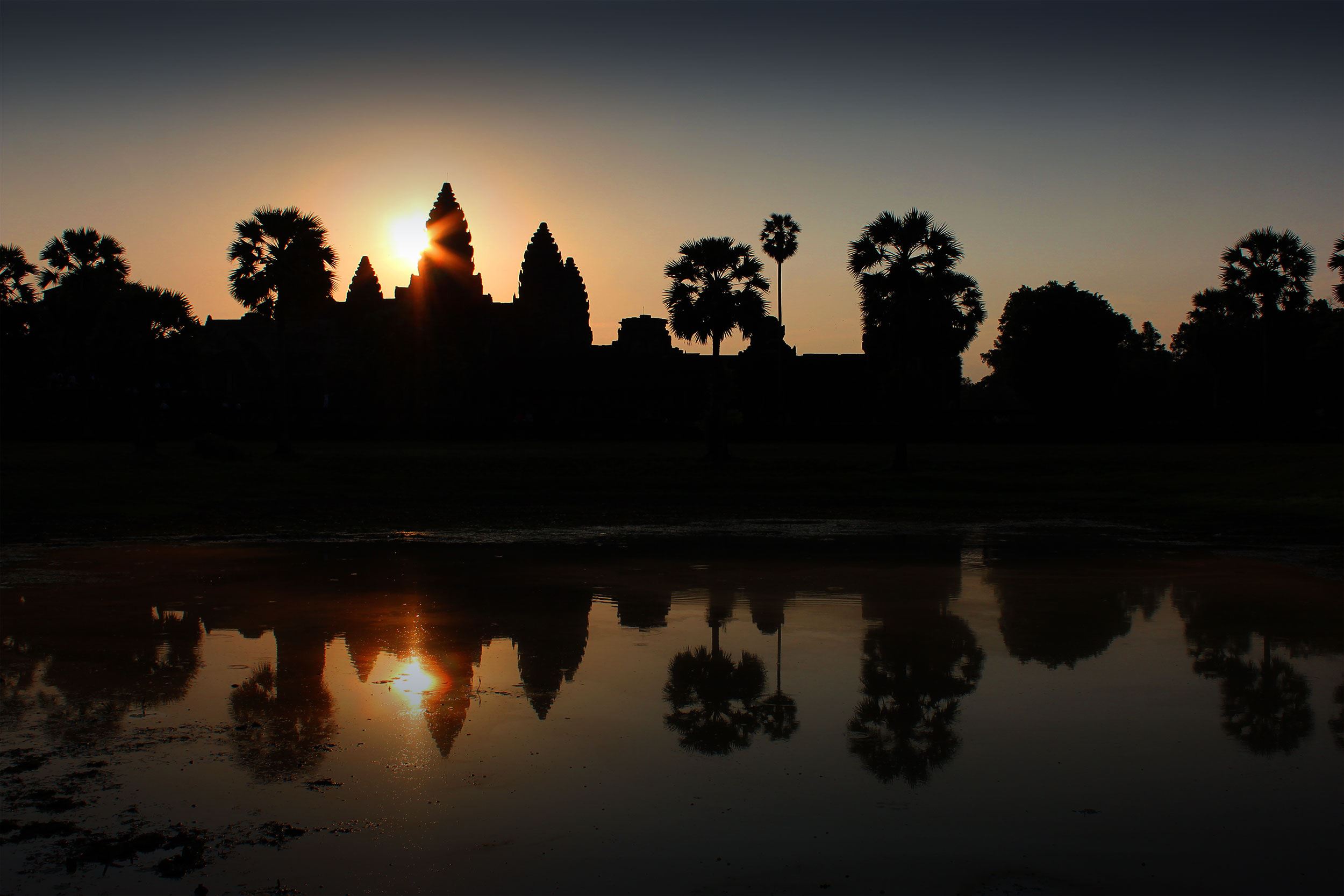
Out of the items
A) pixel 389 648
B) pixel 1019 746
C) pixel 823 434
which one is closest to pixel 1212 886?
pixel 1019 746

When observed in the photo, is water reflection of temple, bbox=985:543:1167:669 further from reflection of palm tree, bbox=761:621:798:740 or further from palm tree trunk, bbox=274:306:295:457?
palm tree trunk, bbox=274:306:295:457

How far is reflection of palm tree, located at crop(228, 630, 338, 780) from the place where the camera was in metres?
6.60

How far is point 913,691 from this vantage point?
324 inches

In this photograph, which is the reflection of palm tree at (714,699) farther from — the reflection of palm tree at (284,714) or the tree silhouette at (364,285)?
the tree silhouette at (364,285)

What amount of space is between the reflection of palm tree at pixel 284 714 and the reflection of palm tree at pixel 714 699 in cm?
227

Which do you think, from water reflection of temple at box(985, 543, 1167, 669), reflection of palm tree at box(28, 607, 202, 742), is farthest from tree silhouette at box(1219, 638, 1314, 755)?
reflection of palm tree at box(28, 607, 202, 742)

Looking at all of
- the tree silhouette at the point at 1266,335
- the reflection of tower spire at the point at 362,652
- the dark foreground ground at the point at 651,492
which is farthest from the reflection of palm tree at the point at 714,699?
the tree silhouette at the point at 1266,335

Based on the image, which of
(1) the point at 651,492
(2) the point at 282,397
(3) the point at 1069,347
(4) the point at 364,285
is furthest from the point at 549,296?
(1) the point at 651,492

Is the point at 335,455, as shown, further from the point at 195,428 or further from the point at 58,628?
the point at 58,628

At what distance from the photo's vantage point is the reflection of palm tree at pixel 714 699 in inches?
279

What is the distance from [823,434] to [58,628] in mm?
45235

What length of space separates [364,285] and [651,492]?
80.6 m

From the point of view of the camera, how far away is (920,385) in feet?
124

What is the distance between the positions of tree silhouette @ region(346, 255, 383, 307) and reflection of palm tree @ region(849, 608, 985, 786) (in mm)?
92366
